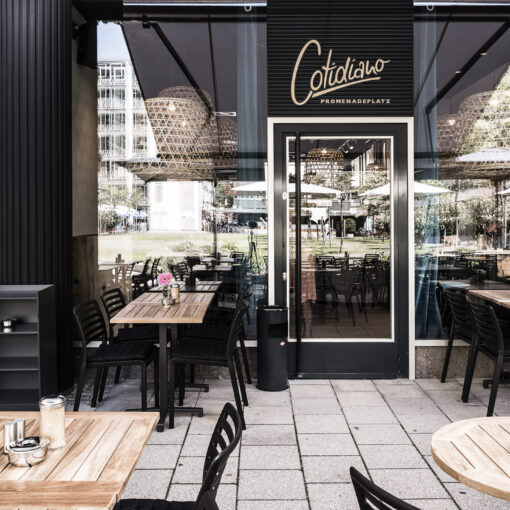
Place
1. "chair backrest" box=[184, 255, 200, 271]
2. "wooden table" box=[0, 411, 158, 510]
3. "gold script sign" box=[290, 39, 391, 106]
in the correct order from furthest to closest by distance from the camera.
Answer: "chair backrest" box=[184, 255, 200, 271]
"gold script sign" box=[290, 39, 391, 106]
"wooden table" box=[0, 411, 158, 510]

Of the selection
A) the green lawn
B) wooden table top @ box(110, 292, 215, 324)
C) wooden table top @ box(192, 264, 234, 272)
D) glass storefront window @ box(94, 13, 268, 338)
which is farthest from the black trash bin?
the green lawn

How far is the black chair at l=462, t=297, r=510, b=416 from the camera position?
439 cm

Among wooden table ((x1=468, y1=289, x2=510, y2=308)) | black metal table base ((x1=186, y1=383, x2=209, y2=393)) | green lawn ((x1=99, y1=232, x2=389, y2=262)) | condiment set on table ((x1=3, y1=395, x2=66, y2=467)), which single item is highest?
green lawn ((x1=99, y1=232, x2=389, y2=262))

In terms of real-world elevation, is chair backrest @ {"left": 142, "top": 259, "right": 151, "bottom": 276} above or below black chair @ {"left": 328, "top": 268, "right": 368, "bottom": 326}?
above

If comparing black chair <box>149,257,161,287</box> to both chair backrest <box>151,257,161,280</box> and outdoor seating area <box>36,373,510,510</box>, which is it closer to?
chair backrest <box>151,257,161,280</box>

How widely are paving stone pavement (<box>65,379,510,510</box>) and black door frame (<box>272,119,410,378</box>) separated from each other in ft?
0.57

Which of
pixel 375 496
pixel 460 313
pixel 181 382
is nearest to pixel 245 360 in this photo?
pixel 181 382

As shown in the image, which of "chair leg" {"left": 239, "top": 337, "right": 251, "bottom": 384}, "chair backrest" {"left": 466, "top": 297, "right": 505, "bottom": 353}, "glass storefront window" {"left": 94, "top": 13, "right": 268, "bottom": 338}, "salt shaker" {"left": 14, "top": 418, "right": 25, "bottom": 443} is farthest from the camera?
"glass storefront window" {"left": 94, "top": 13, "right": 268, "bottom": 338}

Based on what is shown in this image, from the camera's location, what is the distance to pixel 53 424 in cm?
203

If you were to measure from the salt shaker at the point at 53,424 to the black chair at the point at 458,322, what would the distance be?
4040 mm

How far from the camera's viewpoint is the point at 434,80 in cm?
582

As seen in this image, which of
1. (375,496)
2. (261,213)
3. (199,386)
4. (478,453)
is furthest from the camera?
(261,213)

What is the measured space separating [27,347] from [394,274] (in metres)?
3.64

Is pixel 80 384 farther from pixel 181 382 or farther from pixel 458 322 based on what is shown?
pixel 458 322
